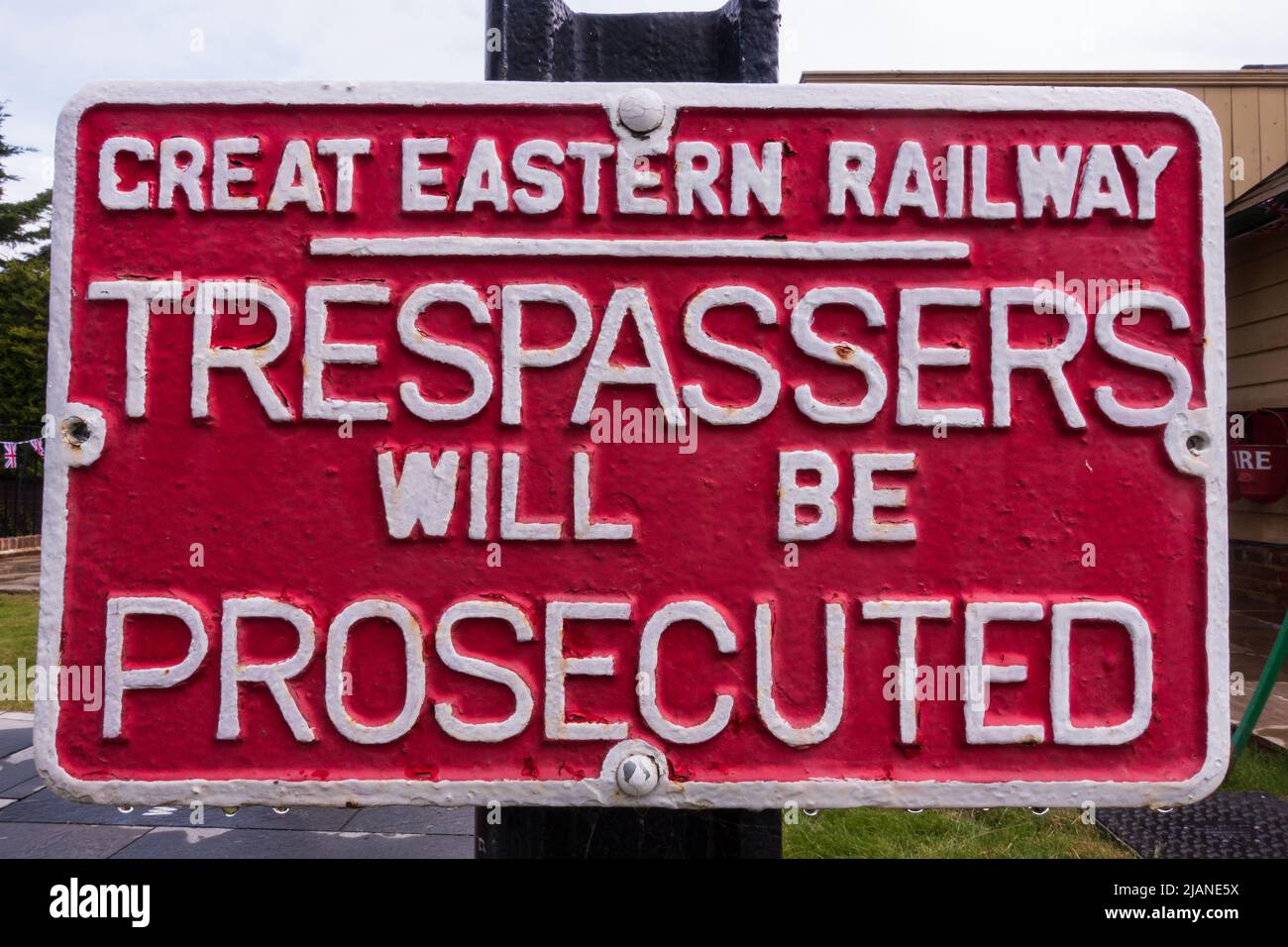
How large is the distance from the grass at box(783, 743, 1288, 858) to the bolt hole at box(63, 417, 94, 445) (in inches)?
93.9

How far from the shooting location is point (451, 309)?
1014 millimetres

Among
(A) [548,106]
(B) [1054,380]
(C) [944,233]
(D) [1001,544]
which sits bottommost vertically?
(D) [1001,544]

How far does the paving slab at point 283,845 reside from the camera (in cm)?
296

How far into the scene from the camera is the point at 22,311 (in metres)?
18.1

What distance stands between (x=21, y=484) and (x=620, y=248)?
15.7 m

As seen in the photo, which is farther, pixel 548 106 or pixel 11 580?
pixel 11 580

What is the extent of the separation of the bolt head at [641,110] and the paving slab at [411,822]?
278 cm

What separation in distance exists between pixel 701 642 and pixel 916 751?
286 mm

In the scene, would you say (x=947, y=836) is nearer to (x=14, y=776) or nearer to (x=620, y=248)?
(x=620, y=248)

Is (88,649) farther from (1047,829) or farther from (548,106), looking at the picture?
(1047,829)

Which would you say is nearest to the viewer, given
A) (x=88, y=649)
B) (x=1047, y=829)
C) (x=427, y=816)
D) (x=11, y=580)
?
(x=88, y=649)

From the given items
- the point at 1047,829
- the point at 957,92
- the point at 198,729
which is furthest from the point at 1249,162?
the point at 198,729

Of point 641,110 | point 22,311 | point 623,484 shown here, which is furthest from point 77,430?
point 22,311

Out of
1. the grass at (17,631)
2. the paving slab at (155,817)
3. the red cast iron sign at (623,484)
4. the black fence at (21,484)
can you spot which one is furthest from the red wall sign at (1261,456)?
the black fence at (21,484)
